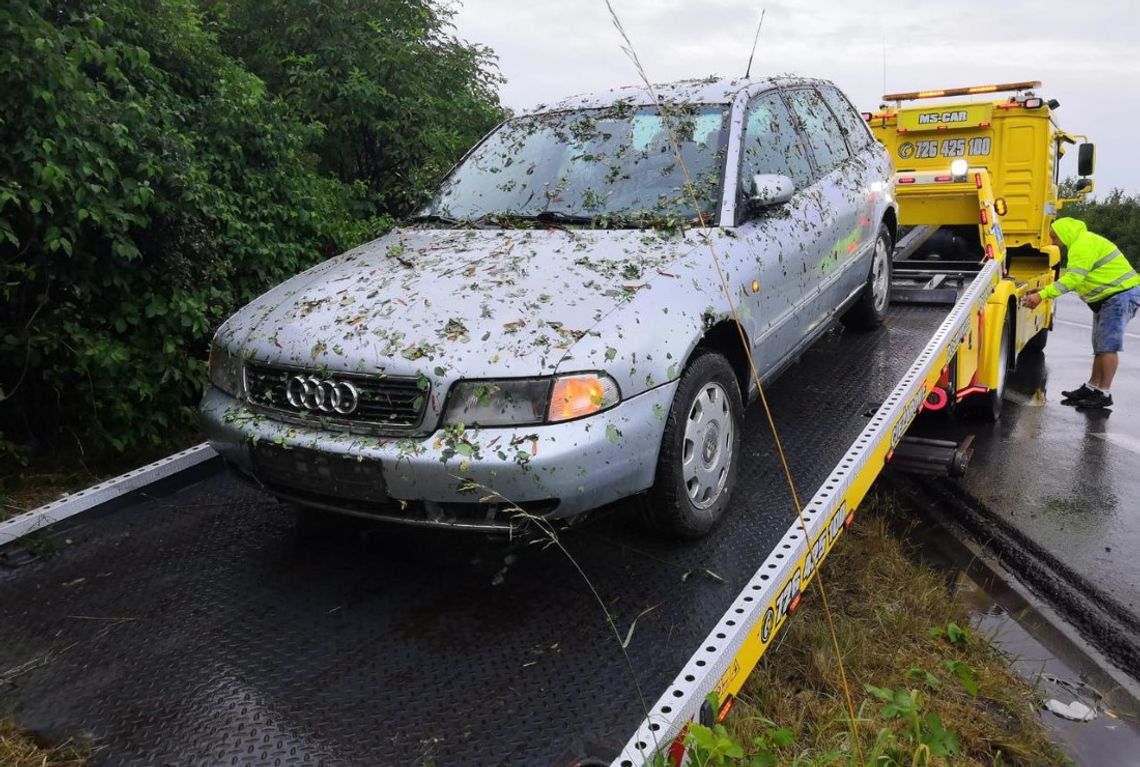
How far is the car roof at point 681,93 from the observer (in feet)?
13.5

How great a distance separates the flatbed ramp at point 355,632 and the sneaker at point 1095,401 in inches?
213

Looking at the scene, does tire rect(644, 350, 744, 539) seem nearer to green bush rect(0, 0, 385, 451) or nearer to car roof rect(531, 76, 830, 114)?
car roof rect(531, 76, 830, 114)

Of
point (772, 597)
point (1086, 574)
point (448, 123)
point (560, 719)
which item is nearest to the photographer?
point (560, 719)

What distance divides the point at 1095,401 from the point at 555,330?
279 inches

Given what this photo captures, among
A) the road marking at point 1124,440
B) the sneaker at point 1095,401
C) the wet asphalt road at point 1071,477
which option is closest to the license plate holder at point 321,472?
the wet asphalt road at point 1071,477

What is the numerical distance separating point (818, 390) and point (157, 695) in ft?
11.4

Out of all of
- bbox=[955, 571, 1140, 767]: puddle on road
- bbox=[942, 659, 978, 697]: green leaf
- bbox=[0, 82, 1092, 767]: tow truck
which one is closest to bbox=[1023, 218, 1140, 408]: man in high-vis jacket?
bbox=[955, 571, 1140, 767]: puddle on road

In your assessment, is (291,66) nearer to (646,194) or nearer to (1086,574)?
(646,194)

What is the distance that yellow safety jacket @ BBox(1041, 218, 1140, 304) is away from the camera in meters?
7.66

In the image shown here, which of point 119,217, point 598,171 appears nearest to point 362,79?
point 119,217

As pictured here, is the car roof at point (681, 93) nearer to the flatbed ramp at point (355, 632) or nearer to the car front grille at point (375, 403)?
the flatbed ramp at point (355, 632)

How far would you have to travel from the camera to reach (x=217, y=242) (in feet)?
17.1

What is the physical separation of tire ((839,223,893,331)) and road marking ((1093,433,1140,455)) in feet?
8.49

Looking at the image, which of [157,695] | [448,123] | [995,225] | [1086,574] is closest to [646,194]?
[157,695]
